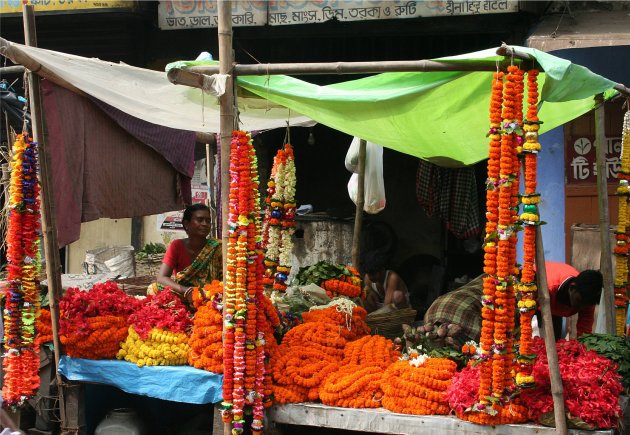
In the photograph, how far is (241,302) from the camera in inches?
201

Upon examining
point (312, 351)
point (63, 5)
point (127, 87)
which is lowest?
point (312, 351)

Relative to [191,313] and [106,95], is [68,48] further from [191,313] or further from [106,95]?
[191,313]

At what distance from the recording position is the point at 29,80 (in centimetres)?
576

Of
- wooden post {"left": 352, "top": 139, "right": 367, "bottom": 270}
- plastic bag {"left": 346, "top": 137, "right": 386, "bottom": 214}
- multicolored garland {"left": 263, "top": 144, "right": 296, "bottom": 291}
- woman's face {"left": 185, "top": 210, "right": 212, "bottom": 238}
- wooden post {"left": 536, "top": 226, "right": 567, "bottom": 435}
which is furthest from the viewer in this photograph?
plastic bag {"left": 346, "top": 137, "right": 386, "bottom": 214}

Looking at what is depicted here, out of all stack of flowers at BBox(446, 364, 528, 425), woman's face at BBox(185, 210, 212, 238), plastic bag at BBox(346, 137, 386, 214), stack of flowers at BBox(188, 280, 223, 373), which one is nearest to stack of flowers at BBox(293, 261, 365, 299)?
plastic bag at BBox(346, 137, 386, 214)

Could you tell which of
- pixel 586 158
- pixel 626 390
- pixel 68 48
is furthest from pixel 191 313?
pixel 68 48

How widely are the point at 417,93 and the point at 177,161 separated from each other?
3.07 meters

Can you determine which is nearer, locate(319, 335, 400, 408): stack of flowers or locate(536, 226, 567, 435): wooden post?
locate(536, 226, 567, 435): wooden post

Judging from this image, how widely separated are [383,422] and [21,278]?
8.55 feet

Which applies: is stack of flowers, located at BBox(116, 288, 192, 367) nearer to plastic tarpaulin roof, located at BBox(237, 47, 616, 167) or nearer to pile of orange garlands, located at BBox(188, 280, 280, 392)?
pile of orange garlands, located at BBox(188, 280, 280, 392)

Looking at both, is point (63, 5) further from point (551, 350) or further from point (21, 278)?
point (551, 350)

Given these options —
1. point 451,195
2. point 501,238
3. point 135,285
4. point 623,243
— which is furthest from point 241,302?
point 451,195

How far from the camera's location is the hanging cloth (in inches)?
321

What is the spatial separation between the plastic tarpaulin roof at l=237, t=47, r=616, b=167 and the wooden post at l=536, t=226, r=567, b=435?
984mm
